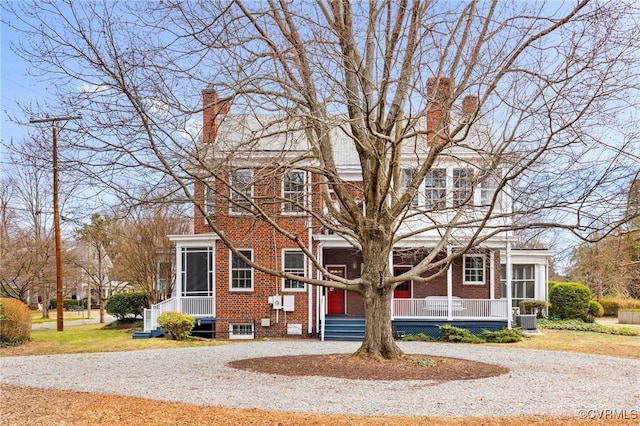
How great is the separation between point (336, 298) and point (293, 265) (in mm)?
2701

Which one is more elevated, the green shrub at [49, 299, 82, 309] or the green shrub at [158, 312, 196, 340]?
the green shrub at [158, 312, 196, 340]

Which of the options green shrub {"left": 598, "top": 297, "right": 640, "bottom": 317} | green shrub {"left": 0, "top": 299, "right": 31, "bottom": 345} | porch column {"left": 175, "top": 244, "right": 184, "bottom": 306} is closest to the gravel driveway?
green shrub {"left": 0, "top": 299, "right": 31, "bottom": 345}

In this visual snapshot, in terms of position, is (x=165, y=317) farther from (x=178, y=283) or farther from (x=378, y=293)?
(x=378, y=293)

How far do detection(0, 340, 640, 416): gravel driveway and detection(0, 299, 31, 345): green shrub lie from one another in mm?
3121

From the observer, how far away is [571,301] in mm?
25531

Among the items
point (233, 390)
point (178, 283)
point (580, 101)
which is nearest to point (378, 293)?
point (233, 390)

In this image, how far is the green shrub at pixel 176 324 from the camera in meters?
19.2

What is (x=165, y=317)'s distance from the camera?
19.2 m

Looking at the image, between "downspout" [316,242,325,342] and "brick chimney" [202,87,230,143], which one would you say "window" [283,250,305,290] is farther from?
"brick chimney" [202,87,230,143]

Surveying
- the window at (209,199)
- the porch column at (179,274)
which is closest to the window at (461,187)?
the window at (209,199)

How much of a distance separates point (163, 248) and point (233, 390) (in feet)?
59.5
